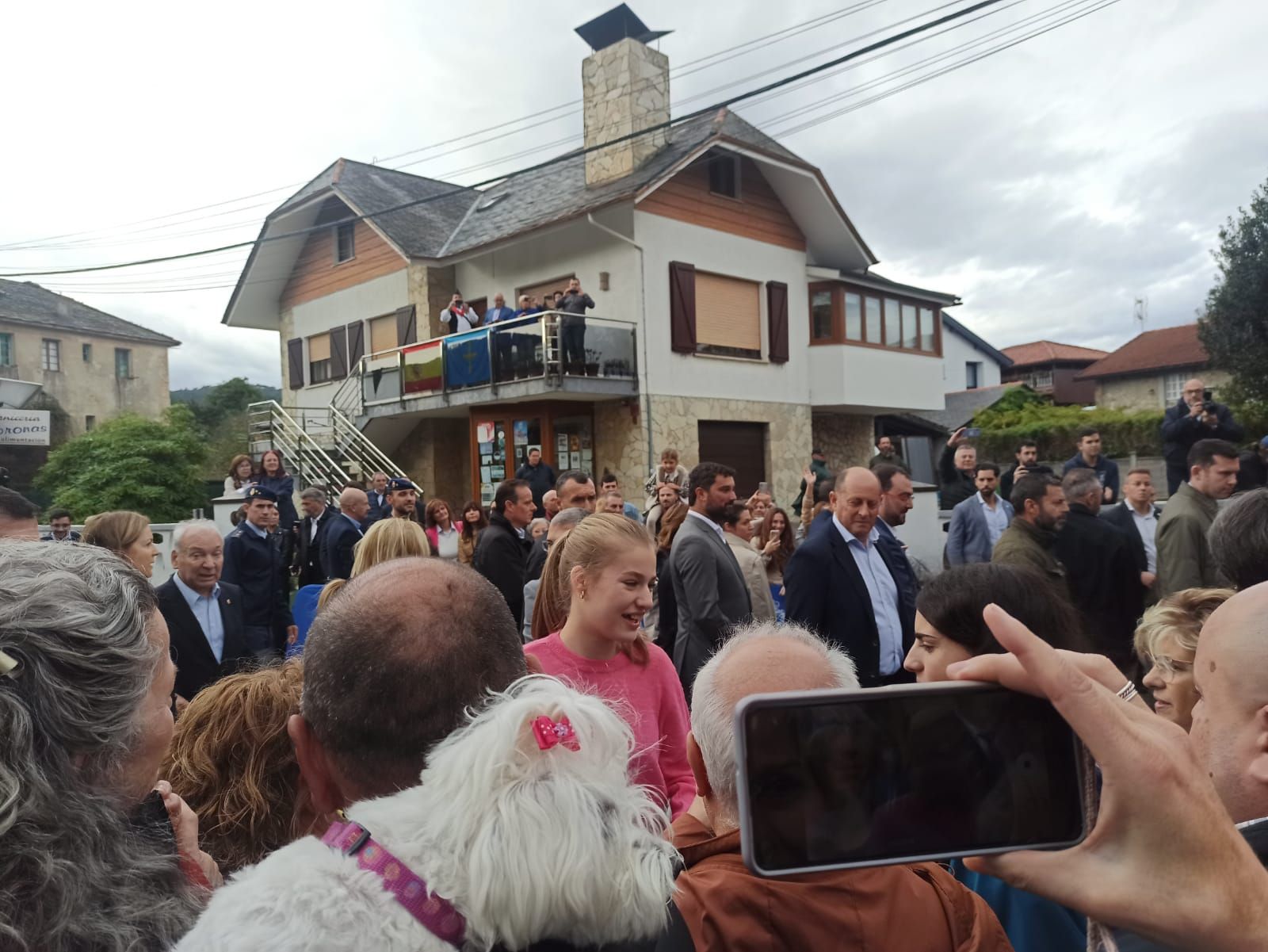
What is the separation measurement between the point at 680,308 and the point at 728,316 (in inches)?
69.2

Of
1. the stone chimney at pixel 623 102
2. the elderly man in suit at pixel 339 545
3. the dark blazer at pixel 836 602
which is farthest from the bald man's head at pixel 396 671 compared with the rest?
the stone chimney at pixel 623 102

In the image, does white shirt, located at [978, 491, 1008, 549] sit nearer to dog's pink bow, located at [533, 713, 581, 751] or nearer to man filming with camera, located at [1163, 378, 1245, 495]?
man filming with camera, located at [1163, 378, 1245, 495]

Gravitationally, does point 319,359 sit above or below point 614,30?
below

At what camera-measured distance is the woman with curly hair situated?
1812 mm

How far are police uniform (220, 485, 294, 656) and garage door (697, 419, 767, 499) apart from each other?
41.4 ft

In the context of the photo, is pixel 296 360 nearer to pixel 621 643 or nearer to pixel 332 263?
pixel 332 263

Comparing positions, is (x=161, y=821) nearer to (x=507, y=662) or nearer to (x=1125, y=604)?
(x=507, y=662)

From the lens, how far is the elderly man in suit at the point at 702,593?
15.4 ft

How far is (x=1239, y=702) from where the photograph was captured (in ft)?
4.53

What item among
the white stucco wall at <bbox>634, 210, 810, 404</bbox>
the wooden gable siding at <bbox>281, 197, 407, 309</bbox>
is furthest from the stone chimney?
the wooden gable siding at <bbox>281, 197, 407, 309</bbox>

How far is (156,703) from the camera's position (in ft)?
4.60

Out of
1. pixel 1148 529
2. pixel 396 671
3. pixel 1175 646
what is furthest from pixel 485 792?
pixel 1148 529

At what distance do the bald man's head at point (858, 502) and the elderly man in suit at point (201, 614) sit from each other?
3.36 m

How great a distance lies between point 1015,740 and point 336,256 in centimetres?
2489
